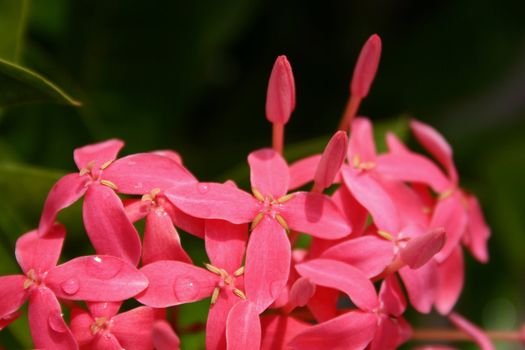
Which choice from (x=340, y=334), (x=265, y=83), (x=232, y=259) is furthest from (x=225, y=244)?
(x=265, y=83)

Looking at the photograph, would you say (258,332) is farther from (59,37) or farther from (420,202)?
(59,37)

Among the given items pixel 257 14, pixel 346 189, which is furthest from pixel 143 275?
pixel 257 14

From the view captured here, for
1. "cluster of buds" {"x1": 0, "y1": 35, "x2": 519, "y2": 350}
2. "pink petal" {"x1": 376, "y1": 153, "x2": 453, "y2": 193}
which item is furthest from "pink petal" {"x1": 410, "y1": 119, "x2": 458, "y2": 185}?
"cluster of buds" {"x1": 0, "y1": 35, "x2": 519, "y2": 350}

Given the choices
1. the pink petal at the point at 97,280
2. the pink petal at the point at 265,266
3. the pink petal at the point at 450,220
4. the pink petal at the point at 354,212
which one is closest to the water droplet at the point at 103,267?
the pink petal at the point at 97,280

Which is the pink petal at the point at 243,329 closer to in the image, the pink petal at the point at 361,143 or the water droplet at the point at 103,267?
the water droplet at the point at 103,267

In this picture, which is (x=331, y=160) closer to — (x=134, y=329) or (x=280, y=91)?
(x=280, y=91)

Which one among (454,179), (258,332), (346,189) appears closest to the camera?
(258,332)
